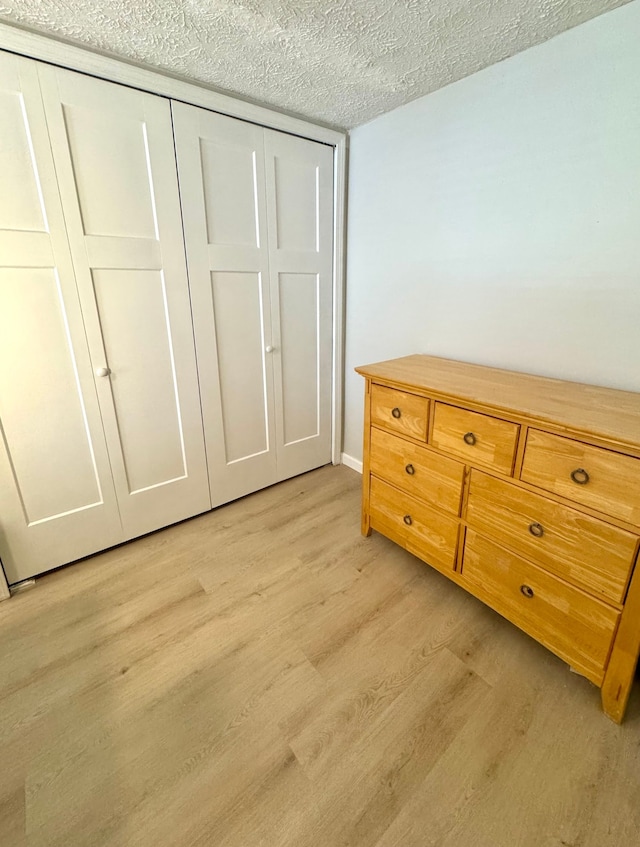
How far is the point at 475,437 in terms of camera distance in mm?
1335

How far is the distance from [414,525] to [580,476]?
0.73 metres

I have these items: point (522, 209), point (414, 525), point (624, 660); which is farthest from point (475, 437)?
point (522, 209)

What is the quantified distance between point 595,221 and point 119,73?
1832 millimetres

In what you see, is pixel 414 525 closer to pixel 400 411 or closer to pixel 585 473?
pixel 400 411

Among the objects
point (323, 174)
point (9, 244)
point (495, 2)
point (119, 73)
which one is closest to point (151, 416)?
point (9, 244)

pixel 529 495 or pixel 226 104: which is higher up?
pixel 226 104

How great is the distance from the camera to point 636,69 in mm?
1209

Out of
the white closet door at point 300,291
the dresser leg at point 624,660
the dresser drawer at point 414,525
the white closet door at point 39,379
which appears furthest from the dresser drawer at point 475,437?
the white closet door at point 39,379

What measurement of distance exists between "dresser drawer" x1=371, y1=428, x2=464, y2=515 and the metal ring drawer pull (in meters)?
0.37

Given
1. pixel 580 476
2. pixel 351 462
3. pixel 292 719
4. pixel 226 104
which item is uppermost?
pixel 226 104

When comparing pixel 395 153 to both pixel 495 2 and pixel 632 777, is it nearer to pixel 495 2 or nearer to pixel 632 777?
pixel 495 2

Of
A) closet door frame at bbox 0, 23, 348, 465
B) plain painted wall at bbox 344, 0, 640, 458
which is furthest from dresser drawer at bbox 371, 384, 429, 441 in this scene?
closet door frame at bbox 0, 23, 348, 465

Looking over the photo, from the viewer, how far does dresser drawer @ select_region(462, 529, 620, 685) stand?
1.15m

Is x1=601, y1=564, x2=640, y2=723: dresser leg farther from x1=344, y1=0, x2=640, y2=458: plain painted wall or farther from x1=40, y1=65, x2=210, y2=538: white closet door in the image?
x1=40, y1=65, x2=210, y2=538: white closet door
